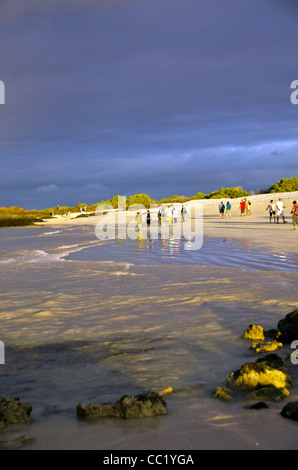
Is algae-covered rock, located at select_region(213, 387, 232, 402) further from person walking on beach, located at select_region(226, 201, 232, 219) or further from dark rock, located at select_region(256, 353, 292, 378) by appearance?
person walking on beach, located at select_region(226, 201, 232, 219)

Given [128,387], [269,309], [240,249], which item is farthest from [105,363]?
[240,249]

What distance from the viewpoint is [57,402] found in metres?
4.17

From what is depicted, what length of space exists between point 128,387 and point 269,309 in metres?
3.72

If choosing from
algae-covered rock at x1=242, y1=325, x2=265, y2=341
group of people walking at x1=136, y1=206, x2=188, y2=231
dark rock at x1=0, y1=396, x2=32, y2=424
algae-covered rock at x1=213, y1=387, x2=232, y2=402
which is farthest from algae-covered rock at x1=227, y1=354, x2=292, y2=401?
group of people walking at x1=136, y1=206, x2=188, y2=231

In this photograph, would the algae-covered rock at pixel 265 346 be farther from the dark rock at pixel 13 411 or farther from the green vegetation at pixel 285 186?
the green vegetation at pixel 285 186

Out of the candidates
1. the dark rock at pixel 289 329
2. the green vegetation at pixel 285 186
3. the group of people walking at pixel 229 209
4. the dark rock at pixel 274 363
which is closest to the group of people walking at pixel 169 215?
the group of people walking at pixel 229 209

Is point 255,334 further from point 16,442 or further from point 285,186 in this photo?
point 285,186

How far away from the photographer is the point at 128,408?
12.2 feet

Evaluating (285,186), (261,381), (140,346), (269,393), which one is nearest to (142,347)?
(140,346)

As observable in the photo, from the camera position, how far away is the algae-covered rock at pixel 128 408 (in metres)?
3.71

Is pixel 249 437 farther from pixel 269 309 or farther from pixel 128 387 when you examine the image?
pixel 269 309

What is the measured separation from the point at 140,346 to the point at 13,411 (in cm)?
233

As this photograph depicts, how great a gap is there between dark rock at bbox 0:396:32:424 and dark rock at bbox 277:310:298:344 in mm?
3275

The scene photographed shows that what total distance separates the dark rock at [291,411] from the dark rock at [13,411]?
7.00 feet
